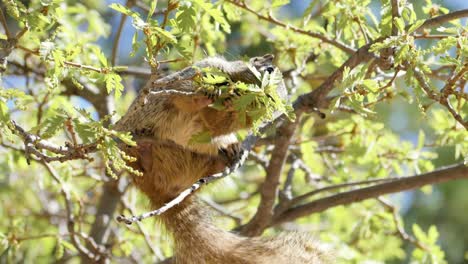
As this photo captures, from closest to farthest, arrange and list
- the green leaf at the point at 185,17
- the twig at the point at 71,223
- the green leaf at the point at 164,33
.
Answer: the green leaf at the point at 164,33 < the green leaf at the point at 185,17 < the twig at the point at 71,223

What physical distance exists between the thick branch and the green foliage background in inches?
3.0

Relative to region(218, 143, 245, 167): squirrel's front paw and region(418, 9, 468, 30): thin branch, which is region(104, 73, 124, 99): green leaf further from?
region(418, 9, 468, 30): thin branch

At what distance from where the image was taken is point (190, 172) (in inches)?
99.0

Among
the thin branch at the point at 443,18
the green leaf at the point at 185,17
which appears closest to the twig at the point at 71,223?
the green leaf at the point at 185,17

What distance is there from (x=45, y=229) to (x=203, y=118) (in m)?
1.90

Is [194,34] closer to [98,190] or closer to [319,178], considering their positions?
[319,178]

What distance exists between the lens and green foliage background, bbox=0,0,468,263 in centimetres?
171

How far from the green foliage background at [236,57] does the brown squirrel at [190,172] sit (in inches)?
5.6

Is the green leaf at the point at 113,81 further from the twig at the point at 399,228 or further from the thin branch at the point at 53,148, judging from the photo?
the twig at the point at 399,228

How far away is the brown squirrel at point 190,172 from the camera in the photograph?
235 centimetres

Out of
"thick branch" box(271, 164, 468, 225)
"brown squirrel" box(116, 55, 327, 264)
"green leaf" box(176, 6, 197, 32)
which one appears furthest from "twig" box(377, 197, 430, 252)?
"green leaf" box(176, 6, 197, 32)

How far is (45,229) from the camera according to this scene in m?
3.81

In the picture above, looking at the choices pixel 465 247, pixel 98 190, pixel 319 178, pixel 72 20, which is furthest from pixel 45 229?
pixel 465 247

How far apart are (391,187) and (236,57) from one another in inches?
31.0
